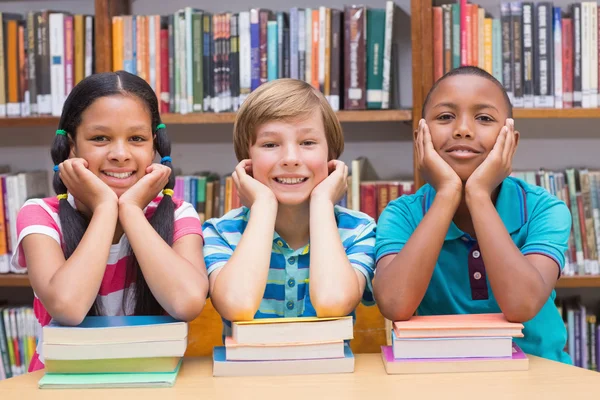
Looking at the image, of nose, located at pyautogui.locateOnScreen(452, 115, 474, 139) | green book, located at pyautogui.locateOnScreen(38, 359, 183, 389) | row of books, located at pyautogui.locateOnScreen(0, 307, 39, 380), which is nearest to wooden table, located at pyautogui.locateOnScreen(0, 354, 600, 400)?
green book, located at pyautogui.locateOnScreen(38, 359, 183, 389)

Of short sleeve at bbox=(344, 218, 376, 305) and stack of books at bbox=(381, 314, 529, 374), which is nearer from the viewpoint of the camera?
stack of books at bbox=(381, 314, 529, 374)

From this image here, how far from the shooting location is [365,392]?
38.7 inches

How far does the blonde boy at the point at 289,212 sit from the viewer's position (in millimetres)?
1264

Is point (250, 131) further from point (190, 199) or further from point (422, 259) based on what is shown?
point (190, 199)

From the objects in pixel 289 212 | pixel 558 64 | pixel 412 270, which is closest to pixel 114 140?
pixel 289 212

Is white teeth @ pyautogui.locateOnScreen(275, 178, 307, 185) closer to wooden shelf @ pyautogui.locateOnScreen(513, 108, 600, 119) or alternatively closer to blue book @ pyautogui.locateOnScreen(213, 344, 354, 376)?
blue book @ pyautogui.locateOnScreen(213, 344, 354, 376)

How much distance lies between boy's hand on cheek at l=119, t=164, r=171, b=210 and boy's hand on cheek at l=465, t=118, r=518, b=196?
57 centimetres

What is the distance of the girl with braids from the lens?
1.17 meters

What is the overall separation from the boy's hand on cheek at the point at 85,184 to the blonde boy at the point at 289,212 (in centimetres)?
22

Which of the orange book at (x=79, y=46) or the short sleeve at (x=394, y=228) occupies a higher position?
the orange book at (x=79, y=46)

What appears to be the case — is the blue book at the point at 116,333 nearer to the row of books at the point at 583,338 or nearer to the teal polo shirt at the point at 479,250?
the teal polo shirt at the point at 479,250

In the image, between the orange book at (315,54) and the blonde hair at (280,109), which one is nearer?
the blonde hair at (280,109)

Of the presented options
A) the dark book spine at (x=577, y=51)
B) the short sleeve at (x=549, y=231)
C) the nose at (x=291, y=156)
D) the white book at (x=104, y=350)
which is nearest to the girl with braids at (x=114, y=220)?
the white book at (x=104, y=350)

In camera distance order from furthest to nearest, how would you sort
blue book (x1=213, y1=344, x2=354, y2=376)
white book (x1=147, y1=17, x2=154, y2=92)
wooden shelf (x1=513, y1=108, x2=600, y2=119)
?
white book (x1=147, y1=17, x2=154, y2=92)
wooden shelf (x1=513, y1=108, x2=600, y2=119)
blue book (x1=213, y1=344, x2=354, y2=376)
